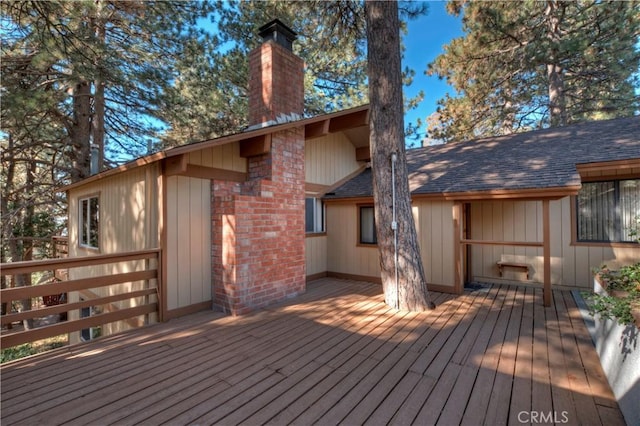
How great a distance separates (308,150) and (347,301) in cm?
375

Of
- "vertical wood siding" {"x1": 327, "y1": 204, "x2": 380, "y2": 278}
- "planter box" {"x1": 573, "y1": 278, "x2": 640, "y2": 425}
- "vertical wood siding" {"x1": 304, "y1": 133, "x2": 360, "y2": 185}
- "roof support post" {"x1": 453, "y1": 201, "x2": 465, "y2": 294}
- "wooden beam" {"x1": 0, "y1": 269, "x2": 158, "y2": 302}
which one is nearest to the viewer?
"planter box" {"x1": 573, "y1": 278, "x2": 640, "y2": 425}

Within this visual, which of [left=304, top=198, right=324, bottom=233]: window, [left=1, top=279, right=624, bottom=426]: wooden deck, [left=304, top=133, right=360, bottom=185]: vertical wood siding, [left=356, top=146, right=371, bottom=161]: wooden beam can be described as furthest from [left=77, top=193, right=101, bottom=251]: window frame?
[left=356, top=146, right=371, bottom=161]: wooden beam

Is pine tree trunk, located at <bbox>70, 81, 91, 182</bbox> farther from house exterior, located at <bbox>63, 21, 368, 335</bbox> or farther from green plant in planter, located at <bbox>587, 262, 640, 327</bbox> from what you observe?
green plant in planter, located at <bbox>587, 262, 640, 327</bbox>

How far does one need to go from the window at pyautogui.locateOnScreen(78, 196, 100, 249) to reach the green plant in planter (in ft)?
27.2

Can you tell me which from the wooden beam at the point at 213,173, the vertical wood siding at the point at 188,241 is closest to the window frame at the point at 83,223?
the vertical wood siding at the point at 188,241

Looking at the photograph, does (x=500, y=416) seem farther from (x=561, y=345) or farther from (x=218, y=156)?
(x=218, y=156)

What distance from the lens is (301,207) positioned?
5.73m

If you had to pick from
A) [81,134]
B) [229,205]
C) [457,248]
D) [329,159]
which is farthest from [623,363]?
[81,134]

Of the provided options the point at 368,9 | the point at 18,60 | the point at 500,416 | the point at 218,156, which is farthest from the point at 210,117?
the point at 500,416

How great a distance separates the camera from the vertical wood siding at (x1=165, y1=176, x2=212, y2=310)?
14.0 ft

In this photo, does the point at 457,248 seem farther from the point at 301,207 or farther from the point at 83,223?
the point at 83,223

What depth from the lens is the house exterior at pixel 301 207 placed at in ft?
14.4

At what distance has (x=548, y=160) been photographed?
552 cm

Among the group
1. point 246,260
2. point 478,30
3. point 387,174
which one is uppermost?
point 478,30
